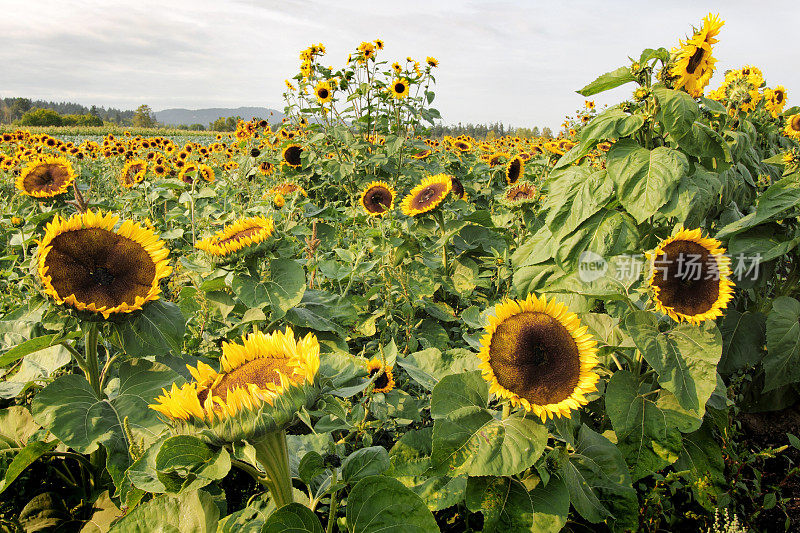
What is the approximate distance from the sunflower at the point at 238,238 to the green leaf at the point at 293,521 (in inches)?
46.4

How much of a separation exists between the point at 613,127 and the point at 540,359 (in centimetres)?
133

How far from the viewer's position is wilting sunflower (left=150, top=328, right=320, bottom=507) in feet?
3.22

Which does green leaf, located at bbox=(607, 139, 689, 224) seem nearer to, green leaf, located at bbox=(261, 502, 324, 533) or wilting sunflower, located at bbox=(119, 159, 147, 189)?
green leaf, located at bbox=(261, 502, 324, 533)

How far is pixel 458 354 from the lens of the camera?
185cm

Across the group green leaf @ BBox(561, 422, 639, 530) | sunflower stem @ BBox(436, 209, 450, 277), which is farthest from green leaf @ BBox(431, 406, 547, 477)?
sunflower stem @ BBox(436, 209, 450, 277)

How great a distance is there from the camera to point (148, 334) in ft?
5.00

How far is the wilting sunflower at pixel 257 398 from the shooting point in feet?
3.22

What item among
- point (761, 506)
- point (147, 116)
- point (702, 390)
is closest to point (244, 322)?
point (702, 390)

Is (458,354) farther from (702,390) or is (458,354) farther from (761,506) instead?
(761,506)

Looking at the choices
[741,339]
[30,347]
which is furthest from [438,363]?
[741,339]

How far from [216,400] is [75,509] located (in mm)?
1361

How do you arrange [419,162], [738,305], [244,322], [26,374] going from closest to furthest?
[26,374] → [244,322] → [738,305] → [419,162]

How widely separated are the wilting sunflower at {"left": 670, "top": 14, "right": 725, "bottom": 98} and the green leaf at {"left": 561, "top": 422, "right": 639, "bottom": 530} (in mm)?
1900

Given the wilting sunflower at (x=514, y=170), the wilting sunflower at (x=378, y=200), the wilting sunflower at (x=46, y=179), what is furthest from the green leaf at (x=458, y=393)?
the wilting sunflower at (x=514, y=170)
